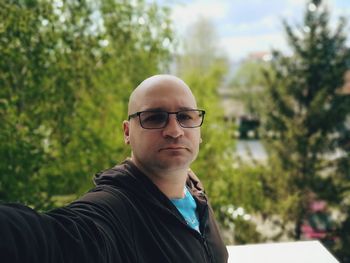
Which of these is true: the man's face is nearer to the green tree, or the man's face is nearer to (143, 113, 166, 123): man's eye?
(143, 113, 166, 123): man's eye

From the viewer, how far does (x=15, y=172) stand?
7.88 ft

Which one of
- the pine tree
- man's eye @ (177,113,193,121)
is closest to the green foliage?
man's eye @ (177,113,193,121)

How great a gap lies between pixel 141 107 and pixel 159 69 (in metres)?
3.21

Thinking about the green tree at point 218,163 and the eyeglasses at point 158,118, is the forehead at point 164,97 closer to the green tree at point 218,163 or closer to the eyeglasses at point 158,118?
the eyeglasses at point 158,118

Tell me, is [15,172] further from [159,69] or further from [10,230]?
[159,69]

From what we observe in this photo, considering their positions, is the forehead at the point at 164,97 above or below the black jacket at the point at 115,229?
above

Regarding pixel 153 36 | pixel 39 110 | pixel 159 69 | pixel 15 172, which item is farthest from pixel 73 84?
pixel 159 69

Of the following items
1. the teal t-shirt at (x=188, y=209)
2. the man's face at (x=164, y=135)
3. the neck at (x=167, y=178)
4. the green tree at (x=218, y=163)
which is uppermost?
the man's face at (x=164, y=135)

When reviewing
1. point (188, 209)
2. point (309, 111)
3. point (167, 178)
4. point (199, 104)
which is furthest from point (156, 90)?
point (309, 111)

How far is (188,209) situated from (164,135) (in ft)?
1.00

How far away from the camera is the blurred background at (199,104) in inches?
98.5

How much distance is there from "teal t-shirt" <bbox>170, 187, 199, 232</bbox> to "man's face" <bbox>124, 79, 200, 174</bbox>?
151 mm

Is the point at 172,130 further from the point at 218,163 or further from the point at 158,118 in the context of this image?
the point at 218,163

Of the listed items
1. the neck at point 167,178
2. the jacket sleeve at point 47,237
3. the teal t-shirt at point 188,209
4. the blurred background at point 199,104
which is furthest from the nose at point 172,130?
the blurred background at point 199,104
